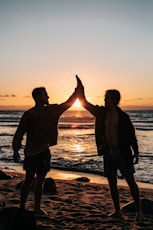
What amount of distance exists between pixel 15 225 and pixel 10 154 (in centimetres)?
1485

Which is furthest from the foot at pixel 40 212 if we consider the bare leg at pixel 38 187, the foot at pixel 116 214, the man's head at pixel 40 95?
the man's head at pixel 40 95

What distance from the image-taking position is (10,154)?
1931cm

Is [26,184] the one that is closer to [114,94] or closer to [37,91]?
[37,91]

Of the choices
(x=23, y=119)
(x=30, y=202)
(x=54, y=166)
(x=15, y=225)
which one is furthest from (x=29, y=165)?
(x=54, y=166)

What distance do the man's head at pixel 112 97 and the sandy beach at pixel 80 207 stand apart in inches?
77.6

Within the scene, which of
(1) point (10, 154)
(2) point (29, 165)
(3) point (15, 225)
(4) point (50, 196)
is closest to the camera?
(3) point (15, 225)

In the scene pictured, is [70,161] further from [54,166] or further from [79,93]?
[79,93]

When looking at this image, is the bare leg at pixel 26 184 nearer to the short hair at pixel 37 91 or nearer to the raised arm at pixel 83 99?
the short hair at pixel 37 91

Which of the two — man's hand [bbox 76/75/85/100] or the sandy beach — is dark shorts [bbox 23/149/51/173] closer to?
the sandy beach

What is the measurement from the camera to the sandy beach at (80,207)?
5738mm

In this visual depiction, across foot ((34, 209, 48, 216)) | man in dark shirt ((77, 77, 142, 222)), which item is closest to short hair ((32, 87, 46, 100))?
man in dark shirt ((77, 77, 142, 222))

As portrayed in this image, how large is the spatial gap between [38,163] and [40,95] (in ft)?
3.67

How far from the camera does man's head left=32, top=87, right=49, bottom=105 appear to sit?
5879 mm

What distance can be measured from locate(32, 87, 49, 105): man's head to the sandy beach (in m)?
1.96
